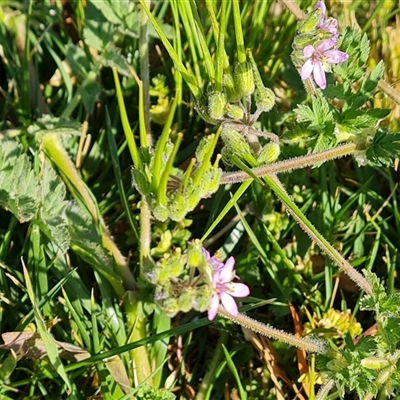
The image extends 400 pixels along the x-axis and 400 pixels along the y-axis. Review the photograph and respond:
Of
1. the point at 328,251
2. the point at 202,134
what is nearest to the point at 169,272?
the point at 328,251

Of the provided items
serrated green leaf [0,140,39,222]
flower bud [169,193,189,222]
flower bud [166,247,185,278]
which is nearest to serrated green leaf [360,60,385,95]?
flower bud [169,193,189,222]

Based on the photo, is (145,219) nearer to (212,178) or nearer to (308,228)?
(212,178)

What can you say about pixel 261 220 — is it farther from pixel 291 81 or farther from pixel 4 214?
pixel 4 214

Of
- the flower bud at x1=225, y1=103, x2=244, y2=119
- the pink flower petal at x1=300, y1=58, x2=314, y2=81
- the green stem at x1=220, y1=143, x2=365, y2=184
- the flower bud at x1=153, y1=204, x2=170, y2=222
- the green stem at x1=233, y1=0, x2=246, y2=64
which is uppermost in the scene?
the green stem at x1=233, y1=0, x2=246, y2=64

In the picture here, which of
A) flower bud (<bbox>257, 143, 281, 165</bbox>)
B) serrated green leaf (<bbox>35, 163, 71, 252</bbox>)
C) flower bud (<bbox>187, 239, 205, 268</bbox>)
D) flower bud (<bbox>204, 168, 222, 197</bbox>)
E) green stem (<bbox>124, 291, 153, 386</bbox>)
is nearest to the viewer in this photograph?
flower bud (<bbox>187, 239, 205, 268</bbox>)

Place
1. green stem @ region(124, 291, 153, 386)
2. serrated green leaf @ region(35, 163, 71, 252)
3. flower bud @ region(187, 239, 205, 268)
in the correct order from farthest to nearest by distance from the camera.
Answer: green stem @ region(124, 291, 153, 386) → serrated green leaf @ region(35, 163, 71, 252) → flower bud @ region(187, 239, 205, 268)

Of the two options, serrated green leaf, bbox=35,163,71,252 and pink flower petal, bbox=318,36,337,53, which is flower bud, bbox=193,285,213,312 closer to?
serrated green leaf, bbox=35,163,71,252

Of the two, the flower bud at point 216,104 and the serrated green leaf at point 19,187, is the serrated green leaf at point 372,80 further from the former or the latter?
the serrated green leaf at point 19,187
